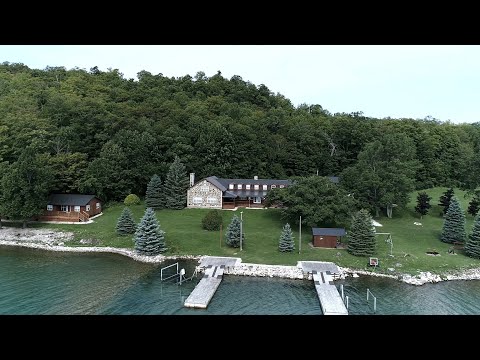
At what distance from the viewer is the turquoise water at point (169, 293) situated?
19719mm

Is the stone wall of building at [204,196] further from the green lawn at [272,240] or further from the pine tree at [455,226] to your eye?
the pine tree at [455,226]

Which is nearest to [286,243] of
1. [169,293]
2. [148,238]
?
[169,293]

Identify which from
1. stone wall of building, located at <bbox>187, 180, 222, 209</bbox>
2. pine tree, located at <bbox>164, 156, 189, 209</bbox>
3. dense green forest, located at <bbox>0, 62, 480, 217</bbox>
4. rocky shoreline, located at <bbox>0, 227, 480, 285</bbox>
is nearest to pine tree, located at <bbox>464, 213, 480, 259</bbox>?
rocky shoreline, located at <bbox>0, 227, 480, 285</bbox>

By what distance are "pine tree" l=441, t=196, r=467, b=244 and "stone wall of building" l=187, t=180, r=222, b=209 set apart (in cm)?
2063

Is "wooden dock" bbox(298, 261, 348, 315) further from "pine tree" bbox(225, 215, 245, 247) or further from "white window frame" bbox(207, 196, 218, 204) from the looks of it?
"white window frame" bbox(207, 196, 218, 204)

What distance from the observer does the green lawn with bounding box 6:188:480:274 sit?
26453mm

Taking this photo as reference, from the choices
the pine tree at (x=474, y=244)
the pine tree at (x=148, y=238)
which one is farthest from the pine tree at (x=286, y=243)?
the pine tree at (x=474, y=244)

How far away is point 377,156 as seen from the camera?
41.8 m

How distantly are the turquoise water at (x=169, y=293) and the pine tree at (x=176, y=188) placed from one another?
13172 mm

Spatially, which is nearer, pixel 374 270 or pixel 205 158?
pixel 374 270
